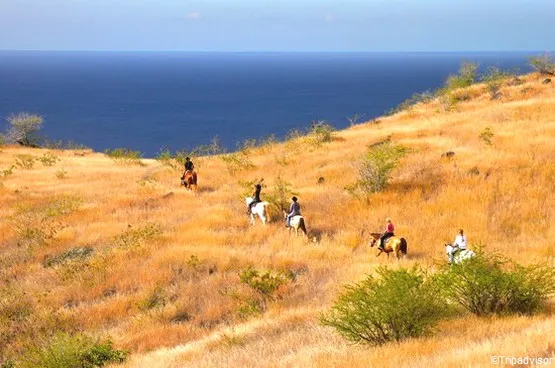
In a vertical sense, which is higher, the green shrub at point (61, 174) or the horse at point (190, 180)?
the horse at point (190, 180)

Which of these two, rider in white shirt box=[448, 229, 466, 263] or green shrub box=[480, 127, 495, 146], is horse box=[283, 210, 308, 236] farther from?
green shrub box=[480, 127, 495, 146]

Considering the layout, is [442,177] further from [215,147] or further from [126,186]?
[215,147]

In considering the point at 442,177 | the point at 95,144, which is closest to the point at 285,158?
the point at 442,177

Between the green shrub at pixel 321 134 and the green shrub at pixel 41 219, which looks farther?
the green shrub at pixel 321 134

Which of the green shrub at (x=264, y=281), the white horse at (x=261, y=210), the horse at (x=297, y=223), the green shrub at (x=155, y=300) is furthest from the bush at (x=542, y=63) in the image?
the green shrub at (x=155, y=300)

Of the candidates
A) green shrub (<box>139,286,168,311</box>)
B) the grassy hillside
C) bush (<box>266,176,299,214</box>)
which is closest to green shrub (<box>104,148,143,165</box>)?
the grassy hillside

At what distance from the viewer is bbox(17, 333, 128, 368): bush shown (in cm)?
1004

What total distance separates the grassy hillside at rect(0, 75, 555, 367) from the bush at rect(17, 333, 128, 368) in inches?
31.9

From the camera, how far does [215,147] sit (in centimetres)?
3794

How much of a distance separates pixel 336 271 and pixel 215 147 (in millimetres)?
24734

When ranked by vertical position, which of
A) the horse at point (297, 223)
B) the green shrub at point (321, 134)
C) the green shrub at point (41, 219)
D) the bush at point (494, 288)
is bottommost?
the green shrub at point (41, 219)

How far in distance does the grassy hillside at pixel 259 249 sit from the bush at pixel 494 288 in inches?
18.1

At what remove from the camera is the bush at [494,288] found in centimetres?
927

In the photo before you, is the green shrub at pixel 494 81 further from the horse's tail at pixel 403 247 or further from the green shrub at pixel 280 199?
the horse's tail at pixel 403 247
